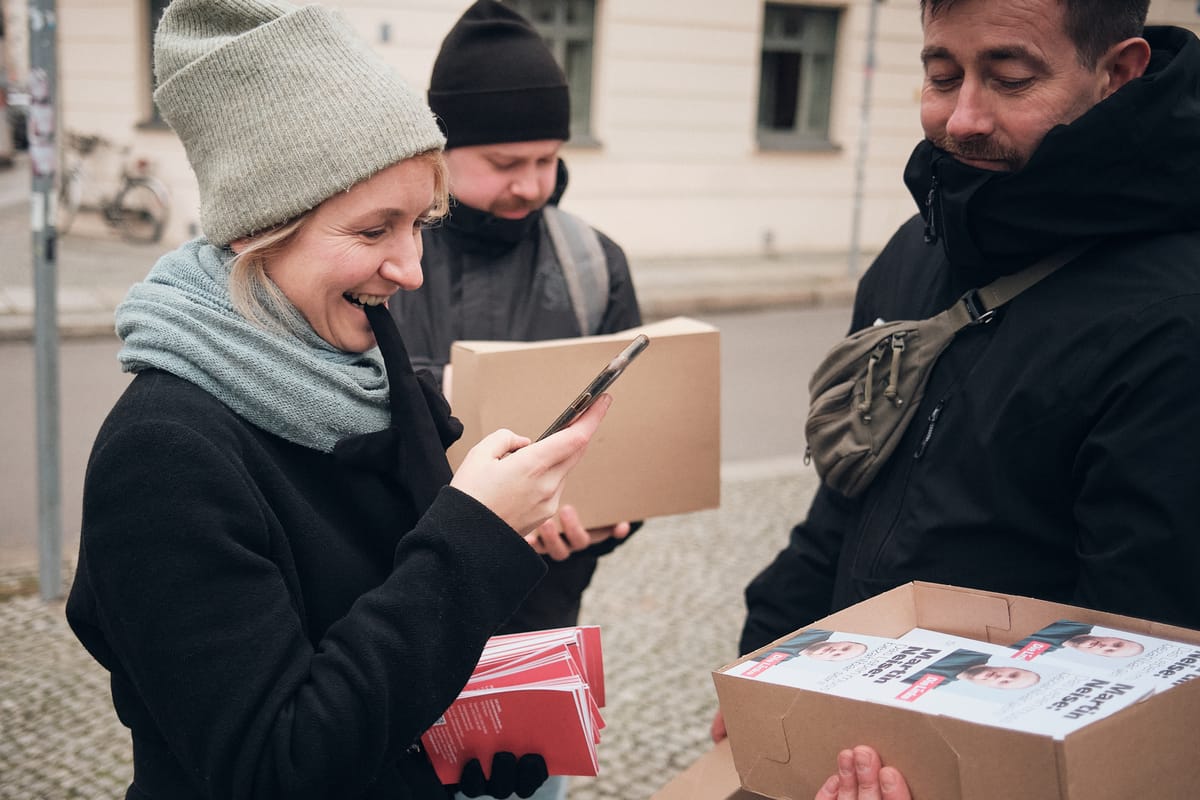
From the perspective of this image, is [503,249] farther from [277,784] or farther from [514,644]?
[277,784]

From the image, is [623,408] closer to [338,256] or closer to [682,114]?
[338,256]

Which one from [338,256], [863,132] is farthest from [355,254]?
[863,132]

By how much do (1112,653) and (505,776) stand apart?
2.68 feet

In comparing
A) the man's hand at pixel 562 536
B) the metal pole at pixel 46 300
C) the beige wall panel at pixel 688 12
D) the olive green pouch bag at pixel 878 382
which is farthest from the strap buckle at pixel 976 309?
the beige wall panel at pixel 688 12

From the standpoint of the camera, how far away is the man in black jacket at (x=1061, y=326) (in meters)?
1.43

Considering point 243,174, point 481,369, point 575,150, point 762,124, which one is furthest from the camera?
point 762,124

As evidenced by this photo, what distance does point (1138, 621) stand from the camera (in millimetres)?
1354

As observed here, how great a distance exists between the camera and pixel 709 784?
160cm

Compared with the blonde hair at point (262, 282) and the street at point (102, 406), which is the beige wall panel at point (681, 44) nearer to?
the street at point (102, 406)

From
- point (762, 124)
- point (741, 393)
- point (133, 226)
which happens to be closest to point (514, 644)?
point (741, 393)

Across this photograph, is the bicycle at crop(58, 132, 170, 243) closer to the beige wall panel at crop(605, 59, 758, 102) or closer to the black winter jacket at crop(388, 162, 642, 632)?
the beige wall panel at crop(605, 59, 758, 102)

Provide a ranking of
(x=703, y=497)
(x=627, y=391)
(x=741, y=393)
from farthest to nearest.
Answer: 1. (x=741, y=393)
2. (x=703, y=497)
3. (x=627, y=391)

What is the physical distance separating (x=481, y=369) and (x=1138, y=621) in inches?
46.5

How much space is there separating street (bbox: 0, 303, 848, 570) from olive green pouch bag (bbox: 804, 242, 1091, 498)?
12.6 feet
